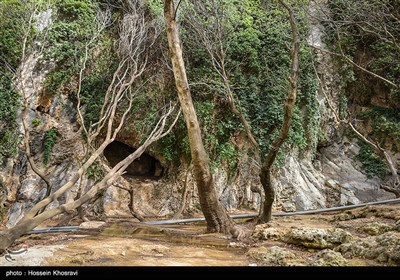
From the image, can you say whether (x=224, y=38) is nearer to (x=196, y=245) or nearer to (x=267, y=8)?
(x=267, y=8)

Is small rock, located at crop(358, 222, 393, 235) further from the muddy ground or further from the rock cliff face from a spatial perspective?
the rock cliff face

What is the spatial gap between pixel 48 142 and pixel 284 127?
8.74 metres

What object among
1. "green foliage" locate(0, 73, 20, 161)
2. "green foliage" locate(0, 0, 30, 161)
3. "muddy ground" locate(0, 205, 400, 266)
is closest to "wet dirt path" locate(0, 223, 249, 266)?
"muddy ground" locate(0, 205, 400, 266)

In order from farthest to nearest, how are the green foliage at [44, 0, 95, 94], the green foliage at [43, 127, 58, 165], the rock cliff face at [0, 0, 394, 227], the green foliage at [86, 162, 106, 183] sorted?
the green foliage at [44, 0, 95, 94] < the green foliage at [86, 162, 106, 183] < the green foliage at [43, 127, 58, 165] < the rock cliff face at [0, 0, 394, 227]

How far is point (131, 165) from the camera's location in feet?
44.9

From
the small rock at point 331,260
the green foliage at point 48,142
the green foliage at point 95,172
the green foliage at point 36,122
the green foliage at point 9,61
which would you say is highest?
the green foliage at point 9,61

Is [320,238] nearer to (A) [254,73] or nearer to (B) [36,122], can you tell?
(A) [254,73]

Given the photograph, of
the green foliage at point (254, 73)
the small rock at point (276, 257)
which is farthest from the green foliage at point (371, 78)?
the small rock at point (276, 257)

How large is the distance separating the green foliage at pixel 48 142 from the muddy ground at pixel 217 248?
4.48 m

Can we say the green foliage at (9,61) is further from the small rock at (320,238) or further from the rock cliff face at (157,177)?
the small rock at (320,238)

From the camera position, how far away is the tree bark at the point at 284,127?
213 inches

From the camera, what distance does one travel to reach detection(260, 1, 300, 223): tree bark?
541 centimetres

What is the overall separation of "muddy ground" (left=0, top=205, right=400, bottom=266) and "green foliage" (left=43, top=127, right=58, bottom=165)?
4484 mm
